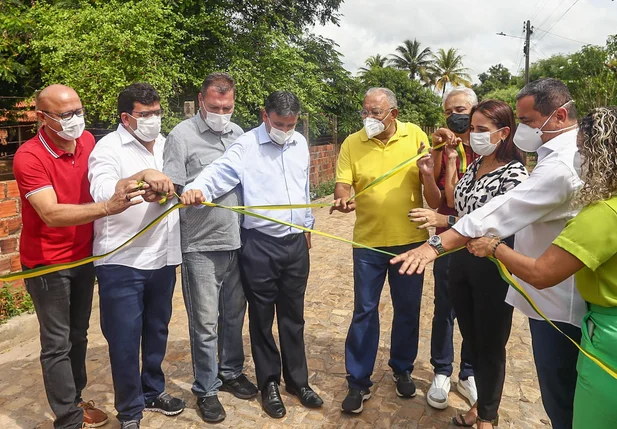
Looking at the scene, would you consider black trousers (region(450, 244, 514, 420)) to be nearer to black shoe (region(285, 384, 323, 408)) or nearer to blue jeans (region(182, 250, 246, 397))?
black shoe (region(285, 384, 323, 408))

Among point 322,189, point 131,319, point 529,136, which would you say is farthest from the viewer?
point 322,189

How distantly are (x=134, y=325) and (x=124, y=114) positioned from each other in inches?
52.0

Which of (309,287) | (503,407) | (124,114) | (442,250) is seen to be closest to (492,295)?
(442,250)

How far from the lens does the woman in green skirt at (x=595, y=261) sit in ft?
6.00

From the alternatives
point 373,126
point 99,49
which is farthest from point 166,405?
point 99,49

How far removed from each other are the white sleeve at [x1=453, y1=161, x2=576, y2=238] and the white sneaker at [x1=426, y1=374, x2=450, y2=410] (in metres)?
1.66

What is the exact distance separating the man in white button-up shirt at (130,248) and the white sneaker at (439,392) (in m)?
1.99

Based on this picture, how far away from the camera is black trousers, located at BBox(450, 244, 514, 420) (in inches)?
116

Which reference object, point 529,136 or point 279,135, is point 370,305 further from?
point 529,136

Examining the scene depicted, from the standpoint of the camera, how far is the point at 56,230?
304 centimetres

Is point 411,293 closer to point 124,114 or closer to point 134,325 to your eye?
point 134,325

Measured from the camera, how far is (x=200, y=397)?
350 cm

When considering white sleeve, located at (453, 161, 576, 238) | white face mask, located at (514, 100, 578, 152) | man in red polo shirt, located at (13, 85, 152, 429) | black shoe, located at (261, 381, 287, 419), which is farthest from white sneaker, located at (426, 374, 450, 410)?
man in red polo shirt, located at (13, 85, 152, 429)

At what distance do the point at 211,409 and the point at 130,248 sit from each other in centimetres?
126
